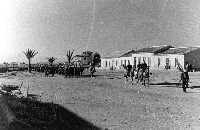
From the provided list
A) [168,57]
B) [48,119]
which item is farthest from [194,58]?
[48,119]

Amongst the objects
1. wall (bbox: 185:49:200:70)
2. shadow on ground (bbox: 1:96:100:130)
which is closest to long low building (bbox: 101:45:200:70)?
wall (bbox: 185:49:200:70)

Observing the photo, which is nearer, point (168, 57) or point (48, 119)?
point (48, 119)

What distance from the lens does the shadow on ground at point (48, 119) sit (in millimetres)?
8893

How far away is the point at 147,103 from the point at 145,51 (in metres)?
45.0

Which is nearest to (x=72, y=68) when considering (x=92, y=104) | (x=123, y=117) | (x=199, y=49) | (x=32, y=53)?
(x=32, y=53)

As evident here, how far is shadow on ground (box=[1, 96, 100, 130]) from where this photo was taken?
8893 millimetres

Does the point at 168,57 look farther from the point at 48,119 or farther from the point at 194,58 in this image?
the point at 48,119

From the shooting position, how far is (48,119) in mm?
10625

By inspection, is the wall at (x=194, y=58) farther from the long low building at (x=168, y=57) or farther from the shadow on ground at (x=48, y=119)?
the shadow on ground at (x=48, y=119)

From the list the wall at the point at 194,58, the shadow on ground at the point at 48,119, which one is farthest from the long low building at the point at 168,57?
the shadow on ground at the point at 48,119

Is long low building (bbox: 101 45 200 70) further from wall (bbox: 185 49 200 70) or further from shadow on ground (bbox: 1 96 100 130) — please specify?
shadow on ground (bbox: 1 96 100 130)

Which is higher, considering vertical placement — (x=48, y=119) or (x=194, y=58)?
(x=194, y=58)

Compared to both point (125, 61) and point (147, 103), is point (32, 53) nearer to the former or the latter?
point (125, 61)

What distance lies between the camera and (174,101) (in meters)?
14.9
